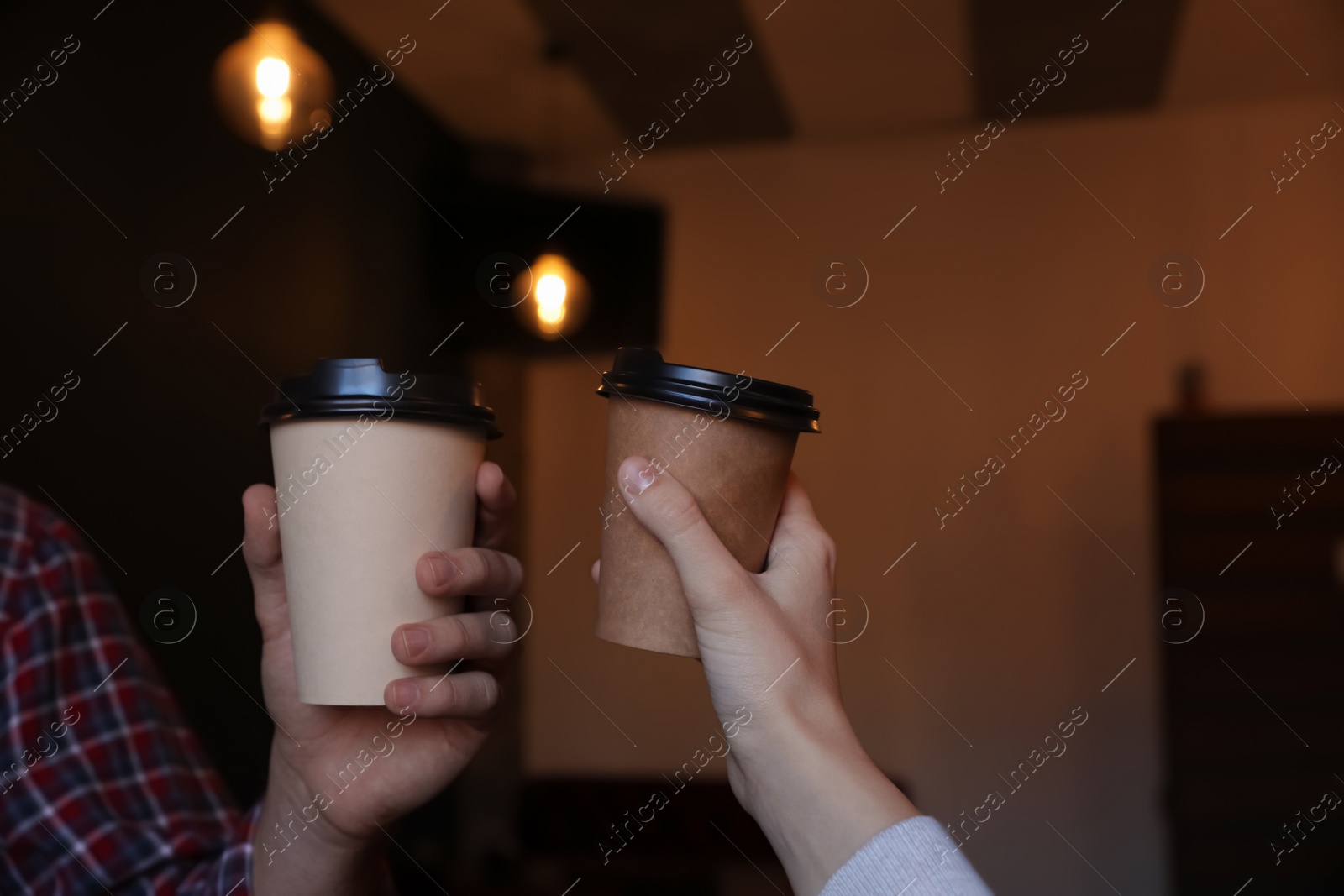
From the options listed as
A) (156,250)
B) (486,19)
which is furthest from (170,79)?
(486,19)

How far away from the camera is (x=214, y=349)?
1960mm

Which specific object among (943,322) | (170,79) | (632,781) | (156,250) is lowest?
(632,781)

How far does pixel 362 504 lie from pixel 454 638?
131mm

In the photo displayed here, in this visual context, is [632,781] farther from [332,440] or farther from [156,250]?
[332,440]

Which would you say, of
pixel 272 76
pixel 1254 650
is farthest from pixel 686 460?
pixel 1254 650

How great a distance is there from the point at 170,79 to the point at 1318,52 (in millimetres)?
2538

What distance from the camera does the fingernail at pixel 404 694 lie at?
761mm

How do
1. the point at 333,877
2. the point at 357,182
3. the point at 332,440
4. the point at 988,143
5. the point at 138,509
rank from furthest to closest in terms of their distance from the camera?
the point at 988,143, the point at 357,182, the point at 138,509, the point at 333,877, the point at 332,440

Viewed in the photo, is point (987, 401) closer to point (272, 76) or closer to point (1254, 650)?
→ point (1254, 650)

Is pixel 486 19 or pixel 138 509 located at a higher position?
pixel 486 19

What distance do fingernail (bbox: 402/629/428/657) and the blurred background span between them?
4.39 feet

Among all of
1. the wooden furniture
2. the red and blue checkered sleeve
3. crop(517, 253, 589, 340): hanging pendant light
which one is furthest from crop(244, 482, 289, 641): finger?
the wooden furniture

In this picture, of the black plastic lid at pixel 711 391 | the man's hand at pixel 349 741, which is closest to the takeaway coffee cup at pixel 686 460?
the black plastic lid at pixel 711 391

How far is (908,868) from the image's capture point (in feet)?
2.07
